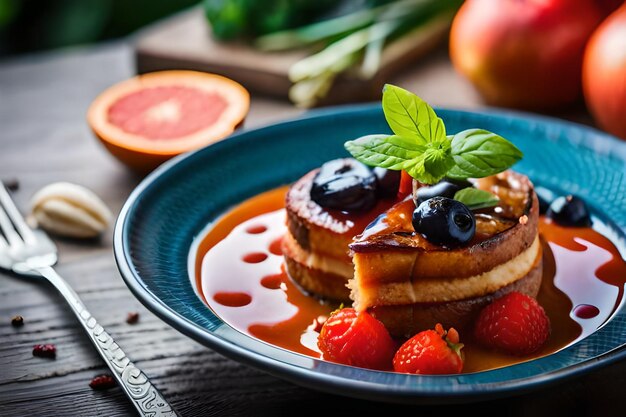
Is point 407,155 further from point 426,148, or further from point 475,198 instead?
point 475,198

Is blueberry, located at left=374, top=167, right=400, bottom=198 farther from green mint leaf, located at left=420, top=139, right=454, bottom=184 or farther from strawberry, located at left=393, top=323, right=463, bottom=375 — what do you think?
strawberry, located at left=393, top=323, right=463, bottom=375

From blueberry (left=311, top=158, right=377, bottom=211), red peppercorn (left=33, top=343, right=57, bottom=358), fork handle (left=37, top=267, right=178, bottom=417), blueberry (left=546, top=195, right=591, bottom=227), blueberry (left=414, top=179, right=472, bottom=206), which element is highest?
blueberry (left=414, top=179, right=472, bottom=206)

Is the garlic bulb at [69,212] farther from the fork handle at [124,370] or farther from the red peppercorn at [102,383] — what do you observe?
the red peppercorn at [102,383]

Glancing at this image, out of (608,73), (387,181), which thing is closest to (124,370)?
(387,181)

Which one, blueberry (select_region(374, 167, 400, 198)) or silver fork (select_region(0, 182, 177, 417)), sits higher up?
blueberry (select_region(374, 167, 400, 198))

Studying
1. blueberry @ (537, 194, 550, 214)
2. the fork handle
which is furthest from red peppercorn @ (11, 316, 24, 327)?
blueberry @ (537, 194, 550, 214)

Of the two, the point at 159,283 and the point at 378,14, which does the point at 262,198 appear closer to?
the point at 159,283
